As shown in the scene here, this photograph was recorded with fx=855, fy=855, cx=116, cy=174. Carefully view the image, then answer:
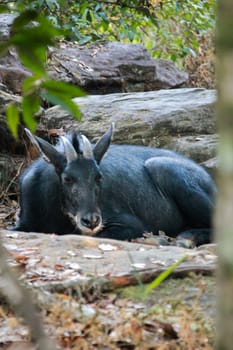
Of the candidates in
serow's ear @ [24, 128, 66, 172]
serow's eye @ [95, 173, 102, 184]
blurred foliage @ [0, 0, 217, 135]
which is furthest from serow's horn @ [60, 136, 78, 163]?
blurred foliage @ [0, 0, 217, 135]

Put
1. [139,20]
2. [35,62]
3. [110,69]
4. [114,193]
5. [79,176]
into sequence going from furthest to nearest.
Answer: [139,20]
[110,69]
[114,193]
[79,176]
[35,62]

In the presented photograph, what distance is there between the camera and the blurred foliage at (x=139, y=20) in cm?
1214

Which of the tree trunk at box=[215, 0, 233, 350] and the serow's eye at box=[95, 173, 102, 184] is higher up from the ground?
the tree trunk at box=[215, 0, 233, 350]

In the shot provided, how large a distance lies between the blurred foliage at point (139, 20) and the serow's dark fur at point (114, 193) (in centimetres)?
155

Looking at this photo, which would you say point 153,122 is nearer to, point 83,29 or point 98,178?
point 98,178

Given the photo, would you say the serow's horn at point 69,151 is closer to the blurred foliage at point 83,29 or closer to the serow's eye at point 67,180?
the serow's eye at point 67,180

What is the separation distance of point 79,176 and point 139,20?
6.87 m

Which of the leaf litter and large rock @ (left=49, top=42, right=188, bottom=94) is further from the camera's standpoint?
large rock @ (left=49, top=42, right=188, bottom=94)

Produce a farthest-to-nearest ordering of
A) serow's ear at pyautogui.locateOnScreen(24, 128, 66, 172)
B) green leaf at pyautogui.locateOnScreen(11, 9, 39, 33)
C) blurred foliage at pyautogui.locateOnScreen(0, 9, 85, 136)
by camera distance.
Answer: serow's ear at pyautogui.locateOnScreen(24, 128, 66, 172) < green leaf at pyautogui.locateOnScreen(11, 9, 39, 33) < blurred foliage at pyautogui.locateOnScreen(0, 9, 85, 136)

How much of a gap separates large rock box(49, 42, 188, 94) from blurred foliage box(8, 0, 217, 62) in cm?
28

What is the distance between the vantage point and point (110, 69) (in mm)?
13195

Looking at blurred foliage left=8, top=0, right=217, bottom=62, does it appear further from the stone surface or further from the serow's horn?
the stone surface

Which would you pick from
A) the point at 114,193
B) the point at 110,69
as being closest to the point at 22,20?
the point at 114,193

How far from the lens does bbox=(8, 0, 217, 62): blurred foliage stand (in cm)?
1214
